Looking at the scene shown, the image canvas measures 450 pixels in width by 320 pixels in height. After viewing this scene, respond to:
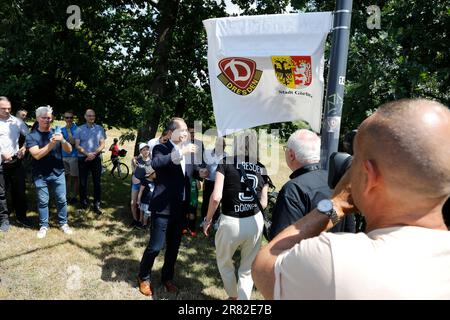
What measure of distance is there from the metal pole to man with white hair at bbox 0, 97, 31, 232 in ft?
17.4

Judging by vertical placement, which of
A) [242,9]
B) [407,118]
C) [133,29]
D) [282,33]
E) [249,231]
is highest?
[242,9]

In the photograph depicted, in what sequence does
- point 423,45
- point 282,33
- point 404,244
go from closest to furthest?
point 404,244, point 282,33, point 423,45

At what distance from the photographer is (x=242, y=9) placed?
26.7 ft

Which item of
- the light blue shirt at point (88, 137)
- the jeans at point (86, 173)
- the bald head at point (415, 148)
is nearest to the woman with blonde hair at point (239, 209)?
the bald head at point (415, 148)

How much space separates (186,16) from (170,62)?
1.19 meters

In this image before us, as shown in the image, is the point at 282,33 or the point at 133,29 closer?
the point at 282,33

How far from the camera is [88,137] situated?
23.4 ft

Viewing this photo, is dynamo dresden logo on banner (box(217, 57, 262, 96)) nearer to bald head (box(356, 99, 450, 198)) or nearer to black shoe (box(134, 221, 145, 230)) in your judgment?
bald head (box(356, 99, 450, 198))

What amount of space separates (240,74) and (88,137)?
4.72 meters

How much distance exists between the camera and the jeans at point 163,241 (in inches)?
156

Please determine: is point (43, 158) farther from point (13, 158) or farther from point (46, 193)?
point (13, 158)

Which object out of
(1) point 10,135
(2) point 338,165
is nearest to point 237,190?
(2) point 338,165
